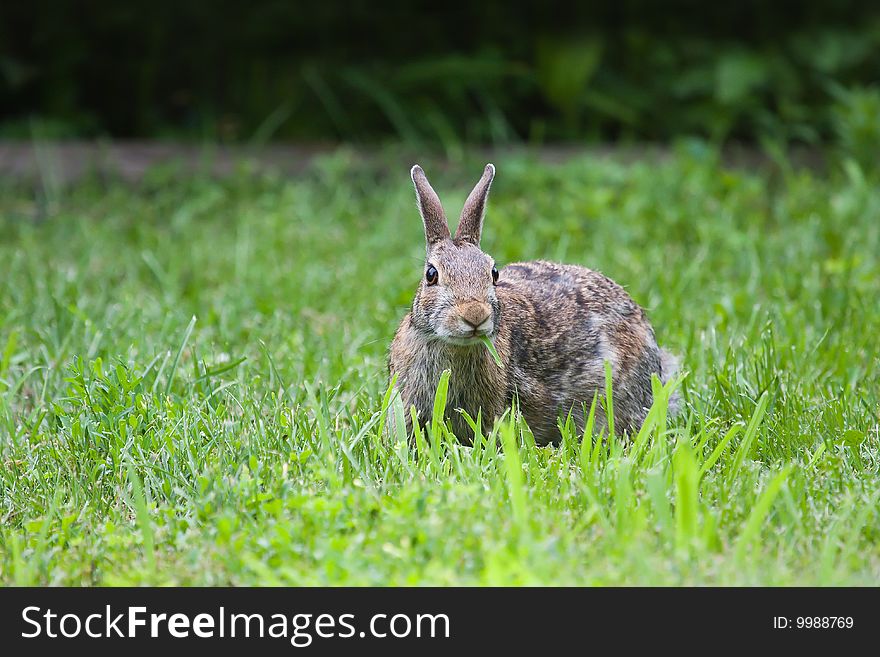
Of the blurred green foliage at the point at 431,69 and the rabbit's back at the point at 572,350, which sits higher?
the blurred green foliage at the point at 431,69

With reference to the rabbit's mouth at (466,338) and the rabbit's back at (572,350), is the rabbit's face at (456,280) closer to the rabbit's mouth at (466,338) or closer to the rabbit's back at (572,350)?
the rabbit's mouth at (466,338)

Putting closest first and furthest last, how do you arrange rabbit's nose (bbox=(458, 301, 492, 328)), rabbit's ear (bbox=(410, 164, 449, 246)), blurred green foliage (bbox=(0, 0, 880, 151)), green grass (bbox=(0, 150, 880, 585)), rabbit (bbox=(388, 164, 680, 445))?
green grass (bbox=(0, 150, 880, 585)) → rabbit's nose (bbox=(458, 301, 492, 328)) → rabbit (bbox=(388, 164, 680, 445)) → rabbit's ear (bbox=(410, 164, 449, 246)) → blurred green foliage (bbox=(0, 0, 880, 151))

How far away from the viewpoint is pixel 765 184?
8055 mm

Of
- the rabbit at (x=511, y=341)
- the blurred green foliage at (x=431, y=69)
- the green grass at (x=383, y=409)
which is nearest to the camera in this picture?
the green grass at (x=383, y=409)

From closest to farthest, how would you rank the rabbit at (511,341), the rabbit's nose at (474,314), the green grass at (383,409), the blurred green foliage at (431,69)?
the green grass at (383,409) < the rabbit's nose at (474,314) < the rabbit at (511,341) < the blurred green foliage at (431,69)

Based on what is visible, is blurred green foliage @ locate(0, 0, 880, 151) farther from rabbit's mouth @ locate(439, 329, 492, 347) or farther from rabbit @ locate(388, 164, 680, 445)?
rabbit's mouth @ locate(439, 329, 492, 347)

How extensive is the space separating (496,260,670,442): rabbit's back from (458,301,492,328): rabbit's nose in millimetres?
404

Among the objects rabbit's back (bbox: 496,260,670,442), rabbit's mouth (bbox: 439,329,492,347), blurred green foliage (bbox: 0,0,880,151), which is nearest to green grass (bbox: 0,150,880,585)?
rabbit's back (bbox: 496,260,670,442)

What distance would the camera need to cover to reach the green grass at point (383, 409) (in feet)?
9.65

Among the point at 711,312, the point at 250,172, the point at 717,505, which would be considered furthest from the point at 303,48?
the point at 717,505

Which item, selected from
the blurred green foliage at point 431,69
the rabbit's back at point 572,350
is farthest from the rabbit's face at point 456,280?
the blurred green foliage at point 431,69

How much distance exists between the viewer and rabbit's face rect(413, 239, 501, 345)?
3.84 metres

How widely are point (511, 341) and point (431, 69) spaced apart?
5439 mm
